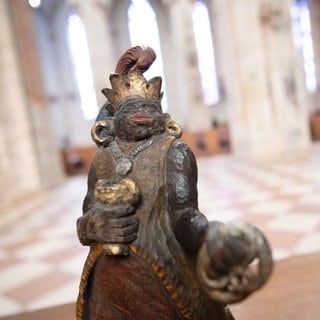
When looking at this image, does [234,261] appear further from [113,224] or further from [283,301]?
[283,301]

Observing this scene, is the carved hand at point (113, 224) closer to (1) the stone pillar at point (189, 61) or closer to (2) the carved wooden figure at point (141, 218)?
(2) the carved wooden figure at point (141, 218)

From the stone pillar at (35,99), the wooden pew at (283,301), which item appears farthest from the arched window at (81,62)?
the wooden pew at (283,301)

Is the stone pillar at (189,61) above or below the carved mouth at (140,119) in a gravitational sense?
above

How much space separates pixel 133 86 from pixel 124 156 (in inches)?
5.8

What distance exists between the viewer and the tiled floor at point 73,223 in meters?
1.74

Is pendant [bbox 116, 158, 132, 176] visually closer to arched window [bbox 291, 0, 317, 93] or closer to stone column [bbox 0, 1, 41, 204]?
stone column [bbox 0, 1, 41, 204]

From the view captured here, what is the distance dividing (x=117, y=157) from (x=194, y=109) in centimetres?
942

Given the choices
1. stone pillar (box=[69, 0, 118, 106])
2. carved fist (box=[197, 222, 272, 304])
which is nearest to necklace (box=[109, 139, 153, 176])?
carved fist (box=[197, 222, 272, 304])

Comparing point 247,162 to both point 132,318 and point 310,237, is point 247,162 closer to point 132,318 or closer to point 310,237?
point 310,237

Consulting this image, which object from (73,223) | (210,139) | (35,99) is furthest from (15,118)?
(210,139)

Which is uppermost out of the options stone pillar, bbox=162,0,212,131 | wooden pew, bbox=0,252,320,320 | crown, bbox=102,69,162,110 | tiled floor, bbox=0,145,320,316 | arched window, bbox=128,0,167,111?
arched window, bbox=128,0,167,111

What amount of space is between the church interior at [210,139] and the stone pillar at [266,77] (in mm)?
15

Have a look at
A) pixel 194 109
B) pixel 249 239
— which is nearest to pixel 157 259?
pixel 249 239

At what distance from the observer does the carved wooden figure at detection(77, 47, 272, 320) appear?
1.97 ft
